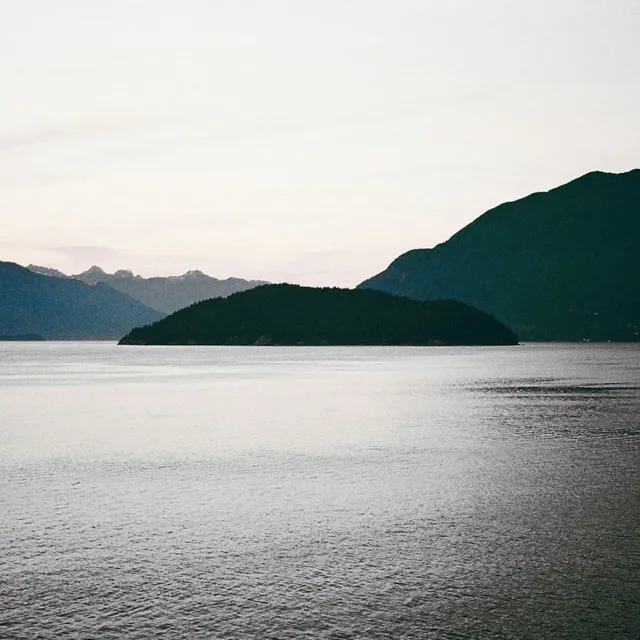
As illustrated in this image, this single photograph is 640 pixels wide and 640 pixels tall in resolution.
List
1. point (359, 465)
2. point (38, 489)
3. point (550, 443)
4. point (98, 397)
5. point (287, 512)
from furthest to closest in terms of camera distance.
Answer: point (98, 397)
point (550, 443)
point (359, 465)
point (38, 489)
point (287, 512)

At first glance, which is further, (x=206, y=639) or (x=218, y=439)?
(x=218, y=439)

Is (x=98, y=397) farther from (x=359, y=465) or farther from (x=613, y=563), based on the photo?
(x=613, y=563)

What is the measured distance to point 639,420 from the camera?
147 feet

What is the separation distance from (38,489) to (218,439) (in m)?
13.6

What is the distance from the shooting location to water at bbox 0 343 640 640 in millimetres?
12703

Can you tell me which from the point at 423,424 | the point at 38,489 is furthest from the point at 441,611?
the point at 423,424

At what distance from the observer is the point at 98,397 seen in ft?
221

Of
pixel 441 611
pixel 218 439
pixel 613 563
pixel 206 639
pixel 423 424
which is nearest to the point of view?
pixel 206 639

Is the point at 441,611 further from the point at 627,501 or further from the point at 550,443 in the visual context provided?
the point at 550,443

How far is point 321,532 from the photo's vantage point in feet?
60.2

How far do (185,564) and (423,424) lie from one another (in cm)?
2968

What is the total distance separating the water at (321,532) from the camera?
12703 millimetres

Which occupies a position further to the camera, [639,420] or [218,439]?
[639,420]

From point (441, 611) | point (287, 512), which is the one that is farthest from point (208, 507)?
point (441, 611)
